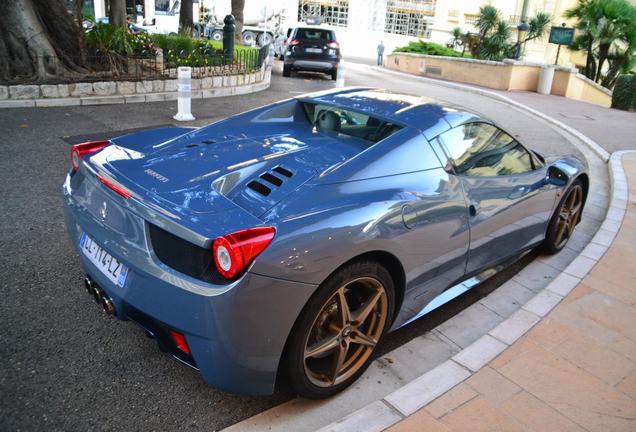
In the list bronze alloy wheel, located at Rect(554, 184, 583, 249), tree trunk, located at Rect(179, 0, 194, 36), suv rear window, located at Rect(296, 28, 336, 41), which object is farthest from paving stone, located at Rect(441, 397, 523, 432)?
tree trunk, located at Rect(179, 0, 194, 36)

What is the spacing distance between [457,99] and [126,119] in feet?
36.8

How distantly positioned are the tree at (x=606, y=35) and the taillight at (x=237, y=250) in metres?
26.4

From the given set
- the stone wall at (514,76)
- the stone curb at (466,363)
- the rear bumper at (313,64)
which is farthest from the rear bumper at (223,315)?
the stone wall at (514,76)

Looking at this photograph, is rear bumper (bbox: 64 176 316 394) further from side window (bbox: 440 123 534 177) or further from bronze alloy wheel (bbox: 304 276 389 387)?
side window (bbox: 440 123 534 177)

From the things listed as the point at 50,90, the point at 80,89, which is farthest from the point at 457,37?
the point at 50,90

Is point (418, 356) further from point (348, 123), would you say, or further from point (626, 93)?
point (626, 93)

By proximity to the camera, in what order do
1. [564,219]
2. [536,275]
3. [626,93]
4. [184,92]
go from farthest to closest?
[626,93] < [184,92] < [564,219] < [536,275]

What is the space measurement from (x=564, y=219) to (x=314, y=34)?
50.3ft

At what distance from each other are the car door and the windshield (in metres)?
0.38

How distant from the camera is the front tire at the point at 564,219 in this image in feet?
15.6

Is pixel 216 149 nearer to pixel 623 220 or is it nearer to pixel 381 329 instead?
pixel 381 329

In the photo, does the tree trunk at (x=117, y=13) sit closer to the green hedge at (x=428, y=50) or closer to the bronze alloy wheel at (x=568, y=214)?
the bronze alloy wheel at (x=568, y=214)

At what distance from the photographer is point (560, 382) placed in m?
3.10

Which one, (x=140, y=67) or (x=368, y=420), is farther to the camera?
(x=140, y=67)
